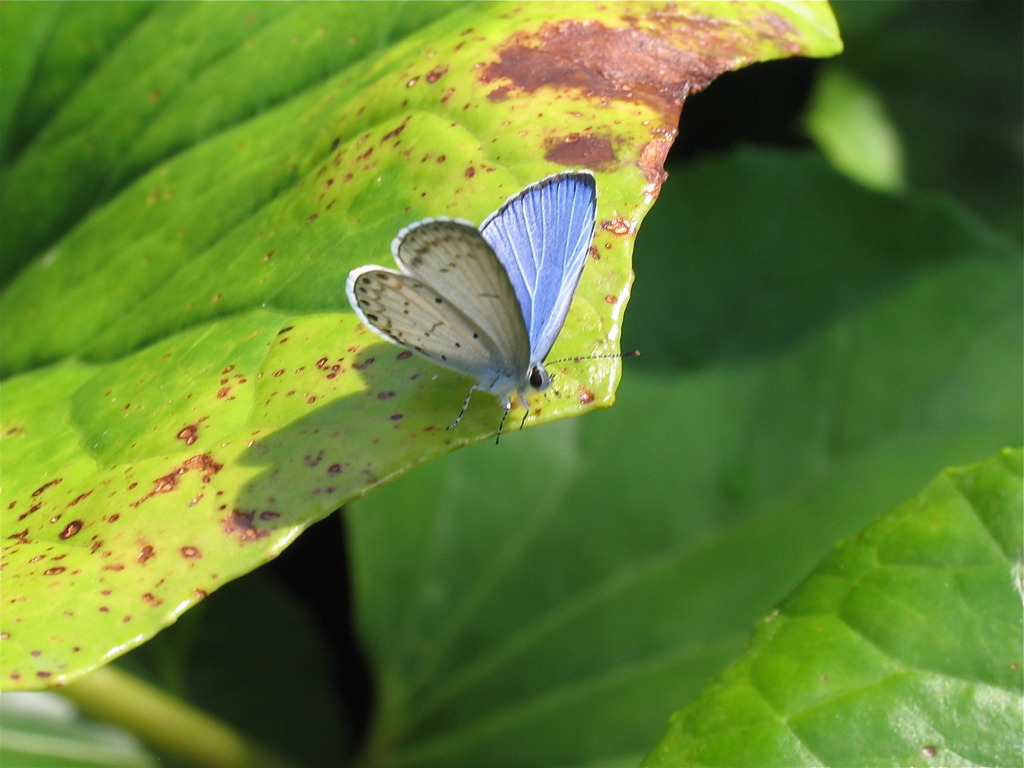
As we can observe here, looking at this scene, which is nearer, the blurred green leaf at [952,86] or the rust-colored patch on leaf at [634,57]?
the rust-colored patch on leaf at [634,57]

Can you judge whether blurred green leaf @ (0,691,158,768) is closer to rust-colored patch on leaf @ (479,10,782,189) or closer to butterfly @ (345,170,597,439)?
butterfly @ (345,170,597,439)

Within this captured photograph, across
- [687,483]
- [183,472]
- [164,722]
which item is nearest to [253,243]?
[183,472]

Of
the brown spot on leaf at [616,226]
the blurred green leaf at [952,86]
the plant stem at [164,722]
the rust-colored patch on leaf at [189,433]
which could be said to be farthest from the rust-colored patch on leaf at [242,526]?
the blurred green leaf at [952,86]

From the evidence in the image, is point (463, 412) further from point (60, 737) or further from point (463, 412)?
point (60, 737)

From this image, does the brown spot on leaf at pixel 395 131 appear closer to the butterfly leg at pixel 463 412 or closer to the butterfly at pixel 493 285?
the butterfly at pixel 493 285

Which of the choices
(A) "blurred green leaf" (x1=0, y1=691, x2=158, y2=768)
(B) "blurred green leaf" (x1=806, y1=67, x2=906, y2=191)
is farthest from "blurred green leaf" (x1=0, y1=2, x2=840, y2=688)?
(B) "blurred green leaf" (x1=806, y1=67, x2=906, y2=191)

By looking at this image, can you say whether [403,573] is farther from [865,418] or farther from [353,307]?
[353,307]

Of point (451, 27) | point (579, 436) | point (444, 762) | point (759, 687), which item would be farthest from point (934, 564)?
point (444, 762)
